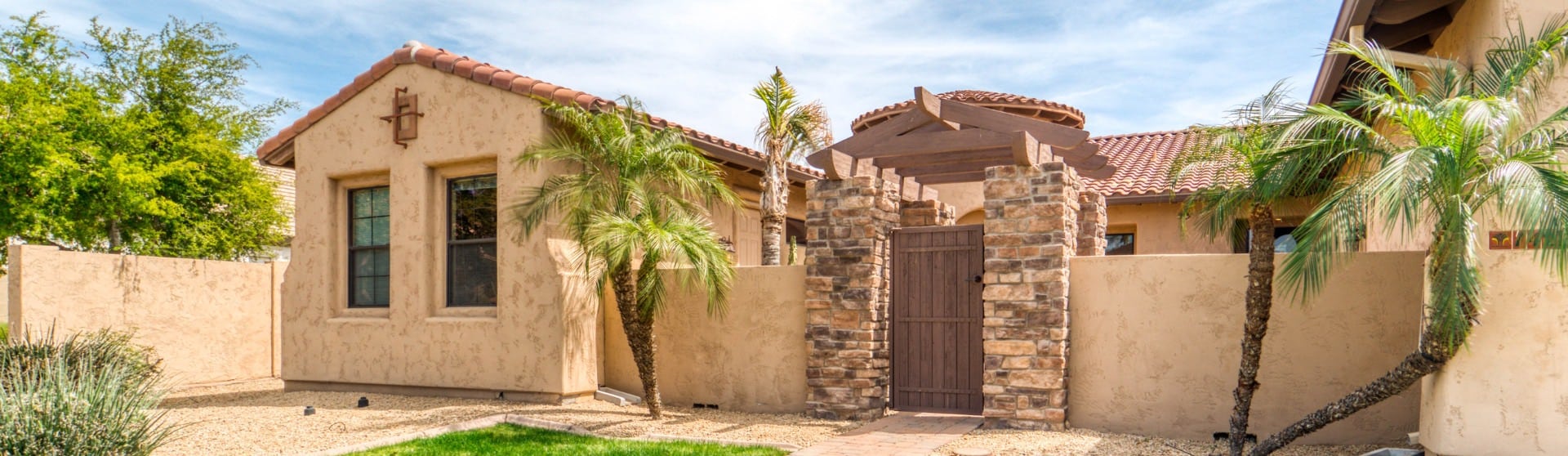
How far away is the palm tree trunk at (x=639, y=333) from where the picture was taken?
8688mm

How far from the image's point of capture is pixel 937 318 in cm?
885

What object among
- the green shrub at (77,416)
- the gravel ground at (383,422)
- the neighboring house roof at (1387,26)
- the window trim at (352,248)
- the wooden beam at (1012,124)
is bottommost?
the gravel ground at (383,422)

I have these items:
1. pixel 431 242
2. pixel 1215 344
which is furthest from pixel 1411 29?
pixel 431 242

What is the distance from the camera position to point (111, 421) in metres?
6.14

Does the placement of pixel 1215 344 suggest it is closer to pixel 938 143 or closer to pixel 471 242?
pixel 938 143

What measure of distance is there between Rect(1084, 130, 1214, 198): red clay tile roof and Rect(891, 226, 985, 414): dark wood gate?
3.39 metres

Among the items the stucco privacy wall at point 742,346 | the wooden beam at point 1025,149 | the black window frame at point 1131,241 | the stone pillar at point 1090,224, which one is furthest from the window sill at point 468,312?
the black window frame at point 1131,241

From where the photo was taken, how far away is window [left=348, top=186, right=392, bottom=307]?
37.0 feet

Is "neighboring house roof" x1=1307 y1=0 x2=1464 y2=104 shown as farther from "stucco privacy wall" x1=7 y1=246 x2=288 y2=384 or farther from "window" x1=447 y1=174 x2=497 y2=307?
"stucco privacy wall" x1=7 y1=246 x2=288 y2=384

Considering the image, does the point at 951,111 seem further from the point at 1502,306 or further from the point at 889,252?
the point at 1502,306

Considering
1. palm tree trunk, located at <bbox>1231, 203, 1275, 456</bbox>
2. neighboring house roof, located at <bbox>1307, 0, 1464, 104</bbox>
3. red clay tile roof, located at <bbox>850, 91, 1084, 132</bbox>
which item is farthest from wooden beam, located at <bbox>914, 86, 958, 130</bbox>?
red clay tile roof, located at <bbox>850, 91, 1084, 132</bbox>

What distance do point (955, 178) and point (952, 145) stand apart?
4.55 ft

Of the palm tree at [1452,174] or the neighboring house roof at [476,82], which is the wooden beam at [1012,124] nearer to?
the palm tree at [1452,174]

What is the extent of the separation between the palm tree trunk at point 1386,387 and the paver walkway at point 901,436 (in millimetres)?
2292
